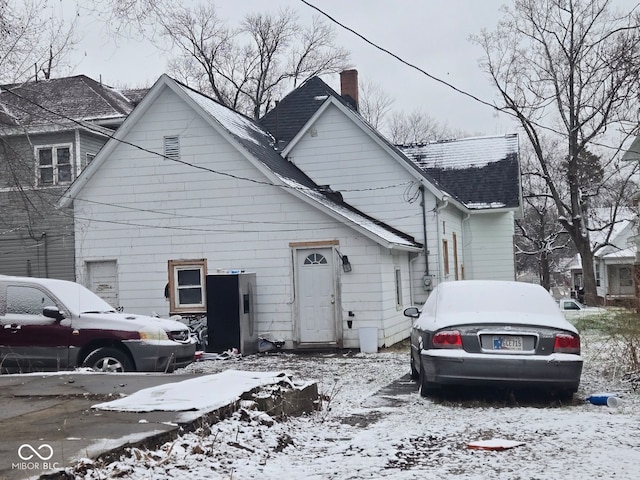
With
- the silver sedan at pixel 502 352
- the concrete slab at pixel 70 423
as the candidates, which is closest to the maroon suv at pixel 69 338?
the concrete slab at pixel 70 423

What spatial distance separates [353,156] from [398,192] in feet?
5.50

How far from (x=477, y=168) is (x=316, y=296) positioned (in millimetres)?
11619

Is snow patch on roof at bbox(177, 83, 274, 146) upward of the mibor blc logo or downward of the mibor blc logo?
upward

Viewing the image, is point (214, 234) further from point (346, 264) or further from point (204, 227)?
point (346, 264)

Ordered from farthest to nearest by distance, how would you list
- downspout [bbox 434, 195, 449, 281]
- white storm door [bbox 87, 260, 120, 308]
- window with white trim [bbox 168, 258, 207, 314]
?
1. downspout [bbox 434, 195, 449, 281]
2. white storm door [bbox 87, 260, 120, 308]
3. window with white trim [bbox 168, 258, 207, 314]

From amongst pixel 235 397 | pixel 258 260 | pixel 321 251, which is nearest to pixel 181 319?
pixel 258 260

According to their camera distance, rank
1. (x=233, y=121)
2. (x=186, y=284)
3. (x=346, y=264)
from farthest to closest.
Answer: (x=233, y=121) → (x=186, y=284) → (x=346, y=264)

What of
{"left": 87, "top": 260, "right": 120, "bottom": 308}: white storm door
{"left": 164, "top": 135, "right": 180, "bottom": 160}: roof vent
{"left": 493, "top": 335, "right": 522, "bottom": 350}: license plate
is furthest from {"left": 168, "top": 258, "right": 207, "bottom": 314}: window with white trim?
{"left": 493, "top": 335, "right": 522, "bottom": 350}: license plate

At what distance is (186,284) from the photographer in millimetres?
17953

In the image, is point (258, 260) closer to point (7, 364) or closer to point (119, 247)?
point (119, 247)

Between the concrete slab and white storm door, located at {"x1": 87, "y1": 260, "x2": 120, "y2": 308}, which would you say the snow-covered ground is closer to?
the concrete slab

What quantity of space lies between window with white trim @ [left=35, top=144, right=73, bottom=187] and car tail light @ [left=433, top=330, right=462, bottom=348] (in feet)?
66.8

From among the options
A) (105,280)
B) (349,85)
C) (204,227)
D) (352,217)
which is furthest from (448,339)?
(349,85)

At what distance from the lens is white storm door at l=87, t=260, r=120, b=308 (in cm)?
1847
